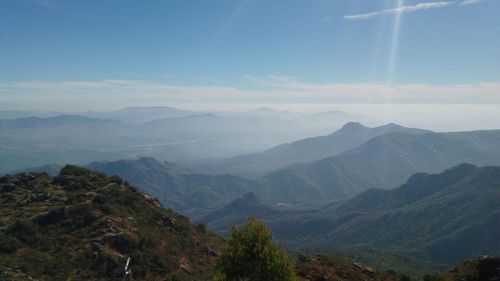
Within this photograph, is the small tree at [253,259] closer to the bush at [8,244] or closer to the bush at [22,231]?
the bush at [8,244]

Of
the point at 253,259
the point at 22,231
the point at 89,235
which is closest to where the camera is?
the point at 253,259

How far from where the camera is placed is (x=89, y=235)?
58.1m

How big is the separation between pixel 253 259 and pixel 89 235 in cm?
3334

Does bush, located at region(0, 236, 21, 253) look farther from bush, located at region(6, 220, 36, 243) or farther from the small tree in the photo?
the small tree

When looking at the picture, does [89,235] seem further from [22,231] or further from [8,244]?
[8,244]

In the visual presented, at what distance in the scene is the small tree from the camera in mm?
33469

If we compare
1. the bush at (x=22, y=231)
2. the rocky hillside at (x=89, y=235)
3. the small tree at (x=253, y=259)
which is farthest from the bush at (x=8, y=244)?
the small tree at (x=253, y=259)

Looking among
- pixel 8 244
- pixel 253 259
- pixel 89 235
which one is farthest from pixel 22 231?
pixel 253 259

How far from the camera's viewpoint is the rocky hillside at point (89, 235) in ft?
163

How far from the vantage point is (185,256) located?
62938 millimetres

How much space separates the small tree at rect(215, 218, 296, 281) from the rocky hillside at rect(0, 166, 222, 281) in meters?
19.2

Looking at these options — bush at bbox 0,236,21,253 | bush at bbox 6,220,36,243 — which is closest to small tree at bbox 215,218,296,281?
bush at bbox 0,236,21,253

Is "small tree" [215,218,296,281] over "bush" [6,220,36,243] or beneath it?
over

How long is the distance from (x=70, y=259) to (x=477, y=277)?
47.0m
